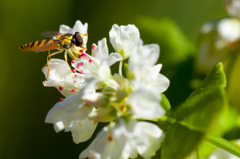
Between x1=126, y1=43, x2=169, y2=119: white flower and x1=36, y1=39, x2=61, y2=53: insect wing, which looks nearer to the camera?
x1=126, y1=43, x2=169, y2=119: white flower

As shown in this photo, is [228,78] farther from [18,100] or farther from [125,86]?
[18,100]

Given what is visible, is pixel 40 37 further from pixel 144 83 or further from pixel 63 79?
pixel 144 83

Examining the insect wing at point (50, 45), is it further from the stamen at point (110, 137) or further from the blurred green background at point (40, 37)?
the blurred green background at point (40, 37)

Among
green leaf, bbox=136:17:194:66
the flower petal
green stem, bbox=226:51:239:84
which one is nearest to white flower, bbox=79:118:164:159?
the flower petal

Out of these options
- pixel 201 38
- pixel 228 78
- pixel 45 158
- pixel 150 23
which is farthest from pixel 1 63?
pixel 228 78

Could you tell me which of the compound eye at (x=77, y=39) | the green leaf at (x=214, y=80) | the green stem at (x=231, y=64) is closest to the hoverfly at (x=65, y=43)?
the compound eye at (x=77, y=39)

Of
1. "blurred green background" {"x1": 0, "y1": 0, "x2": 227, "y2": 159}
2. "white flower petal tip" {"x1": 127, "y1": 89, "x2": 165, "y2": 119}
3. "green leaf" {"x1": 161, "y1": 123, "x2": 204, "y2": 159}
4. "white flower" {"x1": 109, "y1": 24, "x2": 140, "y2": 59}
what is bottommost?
"blurred green background" {"x1": 0, "y1": 0, "x2": 227, "y2": 159}

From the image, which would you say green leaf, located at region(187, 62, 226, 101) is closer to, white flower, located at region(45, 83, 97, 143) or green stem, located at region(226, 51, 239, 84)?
white flower, located at region(45, 83, 97, 143)
